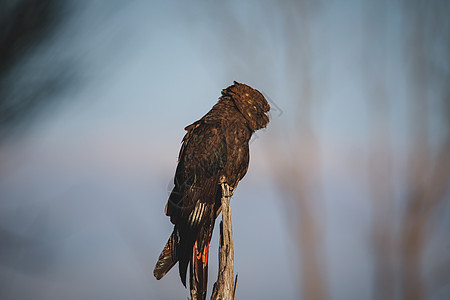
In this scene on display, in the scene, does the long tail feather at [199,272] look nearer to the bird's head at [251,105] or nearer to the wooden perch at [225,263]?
the wooden perch at [225,263]

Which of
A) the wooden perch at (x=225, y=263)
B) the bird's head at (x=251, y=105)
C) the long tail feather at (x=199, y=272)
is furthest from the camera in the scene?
the bird's head at (x=251, y=105)

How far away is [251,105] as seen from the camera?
271 cm

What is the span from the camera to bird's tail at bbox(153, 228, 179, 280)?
2.68 meters

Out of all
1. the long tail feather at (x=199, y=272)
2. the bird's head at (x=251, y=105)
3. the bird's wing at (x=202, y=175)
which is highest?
the bird's head at (x=251, y=105)

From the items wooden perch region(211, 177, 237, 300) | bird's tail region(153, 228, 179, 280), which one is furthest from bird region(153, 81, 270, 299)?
wooden perch region(211, 177, 237, 300)

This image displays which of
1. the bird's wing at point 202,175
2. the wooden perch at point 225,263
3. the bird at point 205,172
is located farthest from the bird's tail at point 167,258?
the wooden perch at point 225,263

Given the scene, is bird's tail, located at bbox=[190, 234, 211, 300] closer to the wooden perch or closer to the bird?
the bird

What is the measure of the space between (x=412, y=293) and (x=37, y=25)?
76cm

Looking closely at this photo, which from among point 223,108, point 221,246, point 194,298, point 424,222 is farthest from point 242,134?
point 424,222

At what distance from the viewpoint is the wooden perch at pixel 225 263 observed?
248 centimetres

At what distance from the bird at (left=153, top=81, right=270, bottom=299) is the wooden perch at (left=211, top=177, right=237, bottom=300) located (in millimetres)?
155

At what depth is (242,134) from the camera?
2.67 meters

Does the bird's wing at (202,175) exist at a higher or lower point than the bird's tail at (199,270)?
higher

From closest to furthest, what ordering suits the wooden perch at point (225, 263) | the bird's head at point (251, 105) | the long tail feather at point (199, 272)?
1. the wooden perch at point (225, 263)
2. the long tail feather at point (199, 272)
3. the bird's head at point (251, 105)
